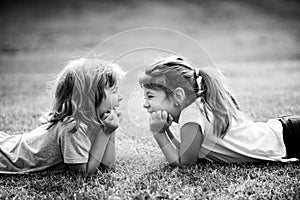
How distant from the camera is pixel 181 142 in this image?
256 centimetres

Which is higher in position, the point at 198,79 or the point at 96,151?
the point at 198,79

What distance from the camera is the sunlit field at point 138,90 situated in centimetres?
235

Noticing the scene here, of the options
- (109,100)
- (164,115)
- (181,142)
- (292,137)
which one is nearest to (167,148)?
(181,142)

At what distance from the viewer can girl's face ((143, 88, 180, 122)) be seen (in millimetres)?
2562

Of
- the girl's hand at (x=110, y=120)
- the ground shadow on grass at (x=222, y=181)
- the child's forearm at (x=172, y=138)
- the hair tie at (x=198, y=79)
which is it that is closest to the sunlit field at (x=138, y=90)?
the ground shadow on grass at (x=222, y=181)

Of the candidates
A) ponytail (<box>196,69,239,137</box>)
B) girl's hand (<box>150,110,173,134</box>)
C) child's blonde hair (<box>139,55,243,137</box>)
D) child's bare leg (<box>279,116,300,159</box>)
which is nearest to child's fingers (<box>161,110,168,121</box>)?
girl's hand (<box>150,110,173,134</box>)

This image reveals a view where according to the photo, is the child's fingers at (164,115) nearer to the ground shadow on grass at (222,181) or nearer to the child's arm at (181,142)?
the child's arm at (181,142)

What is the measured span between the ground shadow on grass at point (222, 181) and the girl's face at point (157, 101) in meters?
0.36

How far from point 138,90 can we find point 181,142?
44 centimetres

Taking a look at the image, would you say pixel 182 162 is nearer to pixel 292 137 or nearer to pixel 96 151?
pixel 96 151

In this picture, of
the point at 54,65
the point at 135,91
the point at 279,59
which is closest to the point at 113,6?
the point at 54,65

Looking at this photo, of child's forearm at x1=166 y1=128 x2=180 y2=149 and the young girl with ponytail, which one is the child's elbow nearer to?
the young girl with ponytail

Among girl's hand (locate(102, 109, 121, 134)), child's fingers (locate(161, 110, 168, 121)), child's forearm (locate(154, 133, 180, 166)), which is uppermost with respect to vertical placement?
child's fingers (locate(161, 110, 168, 121))

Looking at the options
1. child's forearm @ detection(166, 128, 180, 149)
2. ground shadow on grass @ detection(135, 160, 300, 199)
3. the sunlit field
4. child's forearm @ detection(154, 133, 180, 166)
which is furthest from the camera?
child's forearm @ detection(166, 128, 180, 149)
